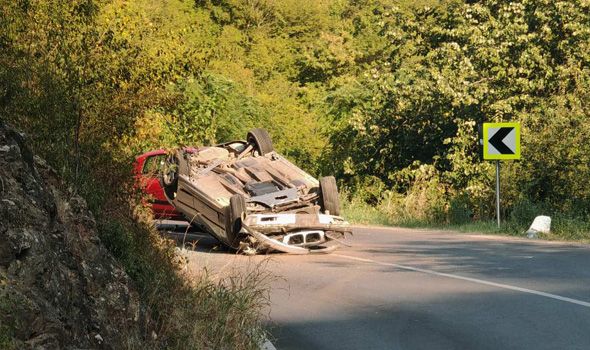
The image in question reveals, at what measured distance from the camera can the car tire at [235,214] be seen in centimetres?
1559

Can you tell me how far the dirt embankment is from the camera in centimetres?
475

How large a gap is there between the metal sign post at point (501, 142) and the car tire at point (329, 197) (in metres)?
7.02

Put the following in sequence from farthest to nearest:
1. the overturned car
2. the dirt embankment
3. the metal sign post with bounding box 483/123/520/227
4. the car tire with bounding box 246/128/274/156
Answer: the metal sign post with bounding box 483/123/520/227 < the car tire with bounding box 246/128/274/156 < the overturned car < the dirt embankment

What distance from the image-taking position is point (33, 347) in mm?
4676

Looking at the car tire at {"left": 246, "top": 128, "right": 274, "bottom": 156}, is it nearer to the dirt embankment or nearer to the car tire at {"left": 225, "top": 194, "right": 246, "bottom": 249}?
the car tire at {"left": 225, "top": 194, "right": 246, "bottom": 249}

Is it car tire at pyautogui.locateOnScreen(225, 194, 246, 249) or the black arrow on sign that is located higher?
the black arrow on sign

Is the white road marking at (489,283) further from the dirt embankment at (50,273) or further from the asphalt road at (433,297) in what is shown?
the dirt embankment at (50,273)

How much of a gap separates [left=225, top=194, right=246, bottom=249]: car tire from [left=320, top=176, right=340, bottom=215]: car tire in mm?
1614

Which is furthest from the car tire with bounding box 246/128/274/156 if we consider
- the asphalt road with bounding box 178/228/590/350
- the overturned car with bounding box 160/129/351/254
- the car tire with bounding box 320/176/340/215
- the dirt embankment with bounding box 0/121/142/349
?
the dirt embankment with bounding box 0/121/142/349

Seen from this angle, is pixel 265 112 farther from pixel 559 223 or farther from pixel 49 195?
pixel 49 195

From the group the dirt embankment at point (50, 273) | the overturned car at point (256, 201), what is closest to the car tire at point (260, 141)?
the overturned car at point (256, 201)

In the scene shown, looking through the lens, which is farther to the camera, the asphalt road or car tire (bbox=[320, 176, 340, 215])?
car tire (bbox=[320, 176, 340, 215])

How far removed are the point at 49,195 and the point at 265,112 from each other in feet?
114

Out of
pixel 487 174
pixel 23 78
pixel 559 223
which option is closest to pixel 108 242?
pixel 23 78
